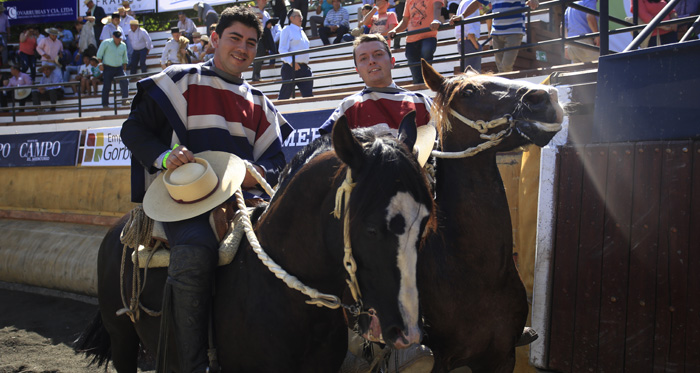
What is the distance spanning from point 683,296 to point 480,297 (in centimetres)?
151

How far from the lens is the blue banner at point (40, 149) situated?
9.22 meters

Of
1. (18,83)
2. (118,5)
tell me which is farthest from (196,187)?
(118,5)

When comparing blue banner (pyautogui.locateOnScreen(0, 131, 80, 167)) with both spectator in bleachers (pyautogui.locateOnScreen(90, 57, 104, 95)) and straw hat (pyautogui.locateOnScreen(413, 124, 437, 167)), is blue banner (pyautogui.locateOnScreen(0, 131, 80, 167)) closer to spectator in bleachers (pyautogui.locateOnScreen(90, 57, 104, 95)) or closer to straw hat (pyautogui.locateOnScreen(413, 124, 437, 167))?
spectator in bleachers (pyautogui.locateOnScreen(90, 57, 104, 95))

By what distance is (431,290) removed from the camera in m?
3.09

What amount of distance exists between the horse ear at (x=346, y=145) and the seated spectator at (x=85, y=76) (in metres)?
16.5

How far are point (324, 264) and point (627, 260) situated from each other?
2454 mm

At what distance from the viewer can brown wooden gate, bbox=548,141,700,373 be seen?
3664mm

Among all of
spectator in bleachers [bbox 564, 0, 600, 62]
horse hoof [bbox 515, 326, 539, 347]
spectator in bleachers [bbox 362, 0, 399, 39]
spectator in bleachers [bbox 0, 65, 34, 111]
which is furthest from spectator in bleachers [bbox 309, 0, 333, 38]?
horse hoof [bbox 515, 326, 539, 347]

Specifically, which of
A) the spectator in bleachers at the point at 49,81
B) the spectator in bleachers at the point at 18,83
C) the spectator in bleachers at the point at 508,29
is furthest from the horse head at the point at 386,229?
the spectator in bleachers at the point at 18,83

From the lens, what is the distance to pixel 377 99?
3875mm

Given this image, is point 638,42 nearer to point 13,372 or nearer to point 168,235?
point 168,235

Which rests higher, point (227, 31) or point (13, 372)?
point (227, 31)

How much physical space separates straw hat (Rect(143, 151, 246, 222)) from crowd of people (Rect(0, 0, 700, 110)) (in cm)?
106

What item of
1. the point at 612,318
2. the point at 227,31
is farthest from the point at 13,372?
the point at 612,318
